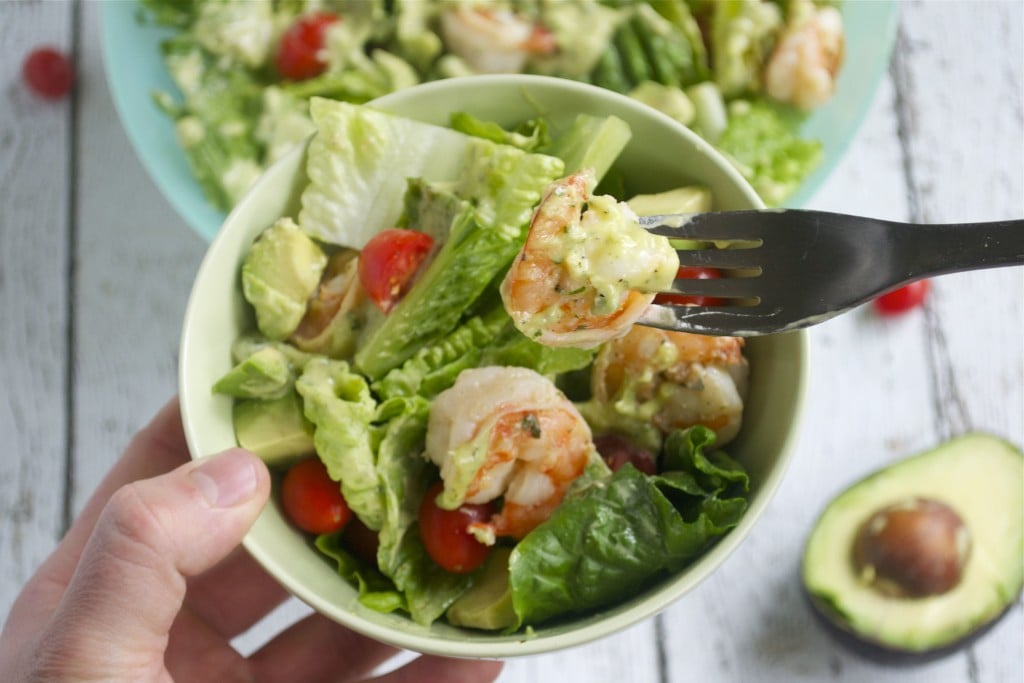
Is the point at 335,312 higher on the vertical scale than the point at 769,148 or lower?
higher

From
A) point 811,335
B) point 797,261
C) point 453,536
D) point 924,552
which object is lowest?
point 924,552

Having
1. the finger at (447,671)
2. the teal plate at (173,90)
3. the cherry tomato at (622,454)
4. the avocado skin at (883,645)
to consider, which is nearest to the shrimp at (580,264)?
the cherry tomato at (622,454)

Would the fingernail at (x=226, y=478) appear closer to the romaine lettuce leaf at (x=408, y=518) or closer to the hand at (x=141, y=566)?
the hand at (x=141, y=566)

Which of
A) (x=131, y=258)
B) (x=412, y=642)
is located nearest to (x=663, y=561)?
(x=412, y=642)

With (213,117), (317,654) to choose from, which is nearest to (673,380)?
(317,654)

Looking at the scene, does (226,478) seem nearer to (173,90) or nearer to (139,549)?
(139,549)
